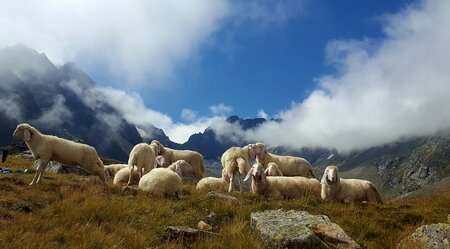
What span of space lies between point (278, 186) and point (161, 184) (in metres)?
4.67

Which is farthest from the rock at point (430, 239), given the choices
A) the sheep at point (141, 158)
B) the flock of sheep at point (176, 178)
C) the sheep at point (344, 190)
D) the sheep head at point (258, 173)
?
the sheep at point (141, 158)

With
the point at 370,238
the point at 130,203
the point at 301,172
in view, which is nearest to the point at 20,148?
the point at 301,172

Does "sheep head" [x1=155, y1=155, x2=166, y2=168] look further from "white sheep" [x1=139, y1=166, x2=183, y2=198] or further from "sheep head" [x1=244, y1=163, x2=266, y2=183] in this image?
"white sheep" [x1=139, y1=166, x2=183, y2=198]

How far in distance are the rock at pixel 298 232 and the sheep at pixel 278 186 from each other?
6.21 metres

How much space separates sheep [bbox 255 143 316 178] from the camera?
2210 centimetres

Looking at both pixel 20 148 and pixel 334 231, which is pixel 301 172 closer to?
pixel 334 231

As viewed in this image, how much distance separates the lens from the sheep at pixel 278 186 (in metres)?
15.6

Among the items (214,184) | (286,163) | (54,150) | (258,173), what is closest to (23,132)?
(54,150)

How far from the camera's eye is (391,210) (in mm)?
13164

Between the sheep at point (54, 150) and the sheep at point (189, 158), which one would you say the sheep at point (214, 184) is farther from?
the sheep at point (189, 158)

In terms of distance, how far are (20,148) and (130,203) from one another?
56765mm

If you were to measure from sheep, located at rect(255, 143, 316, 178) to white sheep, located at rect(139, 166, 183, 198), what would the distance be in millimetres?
8425

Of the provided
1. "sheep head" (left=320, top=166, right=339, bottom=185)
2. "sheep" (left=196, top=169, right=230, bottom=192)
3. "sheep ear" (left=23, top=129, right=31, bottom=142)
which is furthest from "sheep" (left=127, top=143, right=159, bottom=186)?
"sheep head" (left=320, top=166, right=339, bottom=185)

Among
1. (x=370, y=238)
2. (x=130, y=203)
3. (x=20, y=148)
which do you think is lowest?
(x=370, y=238)
